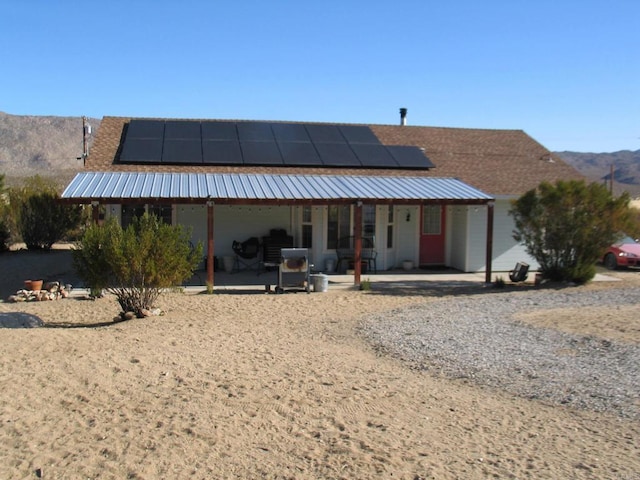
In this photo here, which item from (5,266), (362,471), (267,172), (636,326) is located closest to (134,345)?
(362,471)

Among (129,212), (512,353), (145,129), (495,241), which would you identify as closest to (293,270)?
(129,212)

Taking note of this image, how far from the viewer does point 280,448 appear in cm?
524

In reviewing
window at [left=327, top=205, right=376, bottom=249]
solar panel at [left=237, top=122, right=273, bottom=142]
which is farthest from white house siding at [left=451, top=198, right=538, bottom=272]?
solar panel at [left=237, top=122, right=273, bottom=142]

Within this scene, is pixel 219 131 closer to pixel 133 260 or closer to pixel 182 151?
pixel 182 151

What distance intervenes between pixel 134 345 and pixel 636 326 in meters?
8.01

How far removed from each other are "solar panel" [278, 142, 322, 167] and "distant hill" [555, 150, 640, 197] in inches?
4028

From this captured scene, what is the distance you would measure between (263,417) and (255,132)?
15.3 metres

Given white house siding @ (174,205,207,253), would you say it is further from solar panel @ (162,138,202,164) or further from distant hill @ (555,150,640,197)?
distant hill @ (555,150,640,197)

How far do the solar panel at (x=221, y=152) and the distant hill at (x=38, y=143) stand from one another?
6666 cm

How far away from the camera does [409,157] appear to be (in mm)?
19656

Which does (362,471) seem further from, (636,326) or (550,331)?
(636,326)

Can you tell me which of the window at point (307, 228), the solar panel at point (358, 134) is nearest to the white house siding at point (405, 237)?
the window at point (307, 228)

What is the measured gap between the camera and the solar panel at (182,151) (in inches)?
688

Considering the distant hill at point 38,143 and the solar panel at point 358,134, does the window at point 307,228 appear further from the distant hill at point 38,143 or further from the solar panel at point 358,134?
the distant hill at point 38,143
